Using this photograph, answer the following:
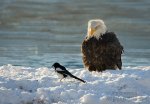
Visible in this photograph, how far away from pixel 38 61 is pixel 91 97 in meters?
7.40

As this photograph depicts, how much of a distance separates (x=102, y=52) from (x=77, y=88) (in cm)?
226

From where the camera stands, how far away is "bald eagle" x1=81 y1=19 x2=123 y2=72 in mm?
13289

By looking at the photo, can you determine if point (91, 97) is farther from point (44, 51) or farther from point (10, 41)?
point (10, 41)

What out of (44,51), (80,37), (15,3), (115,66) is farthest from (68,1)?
(115,66)

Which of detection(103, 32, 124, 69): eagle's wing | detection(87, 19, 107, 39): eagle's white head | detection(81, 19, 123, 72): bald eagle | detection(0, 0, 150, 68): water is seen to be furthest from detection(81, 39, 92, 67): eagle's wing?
detection(0, 0, 150, 68): water

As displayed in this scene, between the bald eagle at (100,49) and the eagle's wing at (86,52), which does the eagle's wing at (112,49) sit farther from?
the eagle's wing at (86,52)

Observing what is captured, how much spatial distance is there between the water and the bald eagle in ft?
11.9

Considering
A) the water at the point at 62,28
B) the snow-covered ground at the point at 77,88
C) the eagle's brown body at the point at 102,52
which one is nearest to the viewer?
the snow-covered ground at the point at 77,88

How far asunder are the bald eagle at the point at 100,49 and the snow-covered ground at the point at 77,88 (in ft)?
2.40

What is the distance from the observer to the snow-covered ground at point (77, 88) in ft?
35.1

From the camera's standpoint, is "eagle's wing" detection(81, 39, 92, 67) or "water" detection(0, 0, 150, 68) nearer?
"eagle's wing" detection(81, 39, 92, 67)

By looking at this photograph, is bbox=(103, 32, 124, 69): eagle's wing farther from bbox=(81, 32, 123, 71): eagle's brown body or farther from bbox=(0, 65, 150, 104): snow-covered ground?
bbox=(0, 65, 150, 104): snow-covered ground

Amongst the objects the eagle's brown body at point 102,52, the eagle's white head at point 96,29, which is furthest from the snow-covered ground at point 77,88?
the eagle's white head at point 96,29

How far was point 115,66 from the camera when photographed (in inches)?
531
